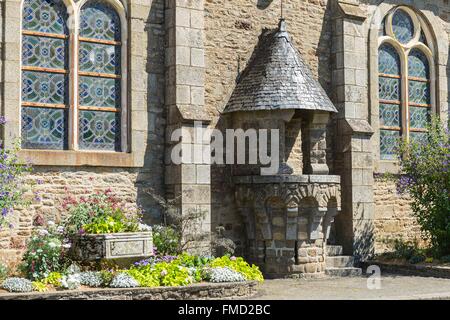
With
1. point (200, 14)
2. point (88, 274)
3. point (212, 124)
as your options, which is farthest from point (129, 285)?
point (200, 14)

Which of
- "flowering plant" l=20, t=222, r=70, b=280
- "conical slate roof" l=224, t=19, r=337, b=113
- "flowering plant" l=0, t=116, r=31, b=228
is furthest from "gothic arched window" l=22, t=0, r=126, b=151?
"conical slate roof" l=224, t=19, r=337, b=113

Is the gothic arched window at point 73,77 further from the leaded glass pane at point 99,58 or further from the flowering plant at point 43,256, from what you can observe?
the flowering plant at point 43,256

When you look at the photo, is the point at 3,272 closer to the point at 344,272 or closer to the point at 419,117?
the point at 344,272

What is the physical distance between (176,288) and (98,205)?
89.2 inches

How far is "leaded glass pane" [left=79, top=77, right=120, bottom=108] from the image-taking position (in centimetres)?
1195

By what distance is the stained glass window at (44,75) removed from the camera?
11.4m

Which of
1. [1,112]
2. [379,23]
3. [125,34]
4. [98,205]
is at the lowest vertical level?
[98,205]

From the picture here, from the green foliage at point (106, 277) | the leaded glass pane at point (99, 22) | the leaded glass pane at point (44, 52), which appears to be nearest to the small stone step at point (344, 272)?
the green foliage at point (106, 277)

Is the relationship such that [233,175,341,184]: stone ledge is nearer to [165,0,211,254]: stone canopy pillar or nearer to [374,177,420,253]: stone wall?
[165,0,211,254]: stone canopy pillar

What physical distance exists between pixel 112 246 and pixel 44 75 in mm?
3206

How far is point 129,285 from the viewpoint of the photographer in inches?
385

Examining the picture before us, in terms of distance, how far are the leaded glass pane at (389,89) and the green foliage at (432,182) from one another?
1.59 meters

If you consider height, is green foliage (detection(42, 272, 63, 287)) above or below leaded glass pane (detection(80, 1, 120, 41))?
below

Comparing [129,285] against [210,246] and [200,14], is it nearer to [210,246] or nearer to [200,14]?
[210,246]
